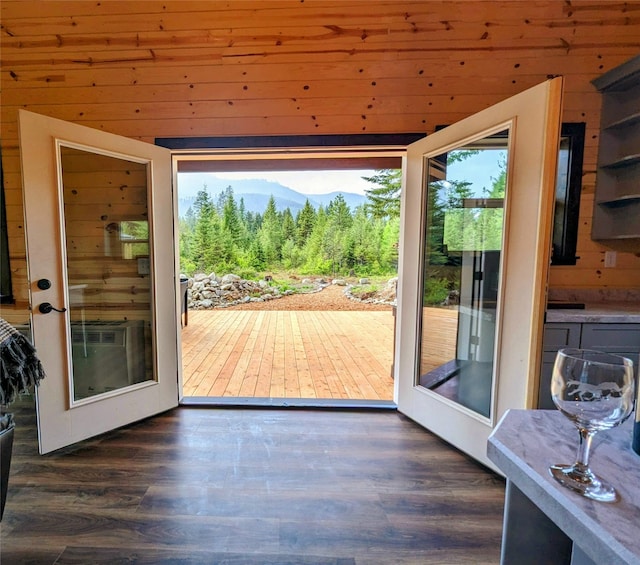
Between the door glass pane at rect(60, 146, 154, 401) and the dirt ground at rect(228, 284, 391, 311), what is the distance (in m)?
5.22

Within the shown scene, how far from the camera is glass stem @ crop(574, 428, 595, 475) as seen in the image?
1.95 feet

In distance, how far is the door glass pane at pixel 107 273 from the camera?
210 cm

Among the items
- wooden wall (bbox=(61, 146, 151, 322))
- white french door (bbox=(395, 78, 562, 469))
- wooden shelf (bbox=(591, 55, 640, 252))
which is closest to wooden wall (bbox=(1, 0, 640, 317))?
wooden shelf (bbox=(591, 55, 640, 252))

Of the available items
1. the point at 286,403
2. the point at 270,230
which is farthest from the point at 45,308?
the point at 270,230

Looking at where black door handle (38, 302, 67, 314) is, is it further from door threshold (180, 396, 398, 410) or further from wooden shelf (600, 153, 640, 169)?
wooden shelf (600, 153, 640, 169)

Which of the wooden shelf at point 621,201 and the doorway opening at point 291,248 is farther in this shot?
the doorway opening at point 291,248

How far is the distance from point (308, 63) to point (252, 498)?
2.73 metres

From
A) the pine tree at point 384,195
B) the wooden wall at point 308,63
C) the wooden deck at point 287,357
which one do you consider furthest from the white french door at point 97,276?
the pine tree at point 384,195

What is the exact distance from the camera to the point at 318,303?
321 inches

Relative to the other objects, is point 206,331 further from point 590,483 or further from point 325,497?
point 590,483

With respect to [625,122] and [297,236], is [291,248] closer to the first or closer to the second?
[297,236]

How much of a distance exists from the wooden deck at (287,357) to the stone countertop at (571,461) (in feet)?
6.81

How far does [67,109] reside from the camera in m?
2.34

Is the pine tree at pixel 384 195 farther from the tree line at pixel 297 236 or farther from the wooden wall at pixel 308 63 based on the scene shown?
the wooden wall at pixel 308 63
